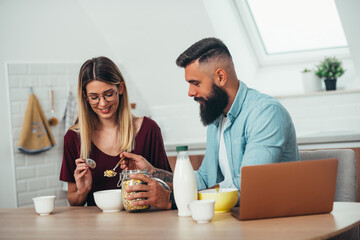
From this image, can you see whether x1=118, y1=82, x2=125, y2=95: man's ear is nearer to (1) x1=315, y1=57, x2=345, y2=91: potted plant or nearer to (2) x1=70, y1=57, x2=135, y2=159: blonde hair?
(2) x1=70, y1=57, x2=135, y2=159: blonde hair

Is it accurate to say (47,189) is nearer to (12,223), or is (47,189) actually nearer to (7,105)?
(7,105)

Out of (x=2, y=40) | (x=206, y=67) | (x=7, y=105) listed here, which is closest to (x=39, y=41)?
(x=2, y=40)

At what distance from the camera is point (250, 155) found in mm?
1787

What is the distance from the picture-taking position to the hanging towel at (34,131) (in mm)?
3756

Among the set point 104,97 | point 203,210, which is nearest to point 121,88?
point 104,97

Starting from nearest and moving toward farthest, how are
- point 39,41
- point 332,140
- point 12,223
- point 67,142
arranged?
1. point 12,223
2. point 67,142
3. point 332,140
4. point 39,41

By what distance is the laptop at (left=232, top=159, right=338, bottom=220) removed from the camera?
143cm

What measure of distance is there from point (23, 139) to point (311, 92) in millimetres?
2519

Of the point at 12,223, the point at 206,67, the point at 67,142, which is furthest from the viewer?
the point at 67,142

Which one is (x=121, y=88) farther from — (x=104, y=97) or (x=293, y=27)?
(x=293, y=27)

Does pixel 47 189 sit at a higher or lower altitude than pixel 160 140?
lower

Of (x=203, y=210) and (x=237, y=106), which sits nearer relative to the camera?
(x=203, y=210)

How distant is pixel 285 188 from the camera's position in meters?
1.44

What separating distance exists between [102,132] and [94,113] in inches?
4.2
